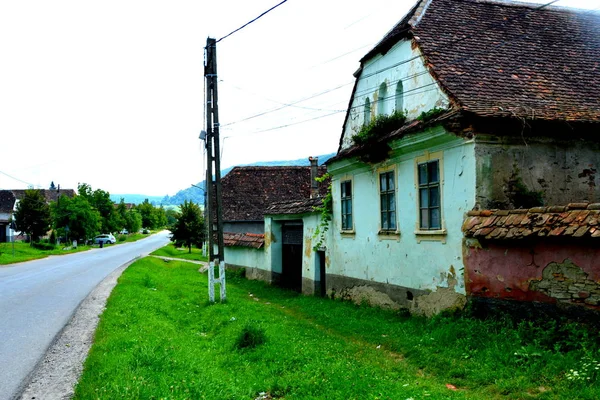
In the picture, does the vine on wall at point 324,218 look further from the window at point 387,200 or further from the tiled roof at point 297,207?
the window at point 387,200

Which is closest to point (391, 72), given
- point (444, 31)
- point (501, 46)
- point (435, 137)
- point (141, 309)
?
point (444, 31)

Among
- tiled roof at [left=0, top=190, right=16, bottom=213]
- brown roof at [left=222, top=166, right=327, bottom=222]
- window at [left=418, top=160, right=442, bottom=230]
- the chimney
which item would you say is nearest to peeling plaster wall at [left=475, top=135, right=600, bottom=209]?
window at [left=418, top=160, right=442, bottom=230]

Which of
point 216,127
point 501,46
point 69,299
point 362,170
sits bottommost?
point 69,299

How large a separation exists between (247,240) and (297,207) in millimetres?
6246

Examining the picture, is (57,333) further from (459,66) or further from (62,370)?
(459,66)

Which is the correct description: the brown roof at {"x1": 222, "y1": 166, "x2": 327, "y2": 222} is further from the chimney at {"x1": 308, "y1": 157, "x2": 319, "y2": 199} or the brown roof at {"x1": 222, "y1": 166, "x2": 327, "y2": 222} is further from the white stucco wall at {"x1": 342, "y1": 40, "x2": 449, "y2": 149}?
the white stucco wall at {"x1": 342, "y1": 40, "x2": 449, "y2": 149}

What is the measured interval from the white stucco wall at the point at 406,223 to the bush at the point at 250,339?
3909mm

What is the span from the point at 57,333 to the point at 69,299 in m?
5.24

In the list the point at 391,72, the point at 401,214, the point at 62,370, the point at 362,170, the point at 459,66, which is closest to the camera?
the point at 62,370

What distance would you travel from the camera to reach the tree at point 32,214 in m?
53.3

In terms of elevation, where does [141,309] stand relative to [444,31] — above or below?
below

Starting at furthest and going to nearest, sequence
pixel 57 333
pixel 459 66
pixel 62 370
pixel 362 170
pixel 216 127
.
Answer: pixel 216 127
pixel 362 170
pixel 459 66
pixel 57 333
pixel 62 370

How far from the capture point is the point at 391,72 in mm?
13641

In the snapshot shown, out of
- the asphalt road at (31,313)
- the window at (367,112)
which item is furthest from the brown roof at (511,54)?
the asphalt road at (31,313)
